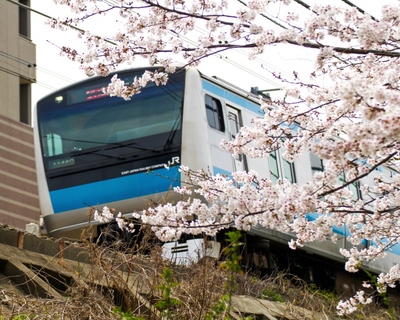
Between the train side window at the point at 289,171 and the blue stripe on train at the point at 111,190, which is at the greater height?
the train side window at the point at 289,171

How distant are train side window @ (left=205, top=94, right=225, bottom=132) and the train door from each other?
0.58 ft

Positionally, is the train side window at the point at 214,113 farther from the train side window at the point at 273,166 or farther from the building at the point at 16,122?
the building at the point at 16,122

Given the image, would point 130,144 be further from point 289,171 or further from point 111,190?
point 289,171

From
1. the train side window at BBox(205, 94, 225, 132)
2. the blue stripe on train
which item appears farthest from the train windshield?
the train side window at BBox(205, 94, 225, 132)

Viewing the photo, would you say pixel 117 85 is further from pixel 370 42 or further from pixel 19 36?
pixel 19 36

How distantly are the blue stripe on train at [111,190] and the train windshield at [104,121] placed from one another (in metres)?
0.33

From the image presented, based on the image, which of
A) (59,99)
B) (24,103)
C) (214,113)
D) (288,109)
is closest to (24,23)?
(24,103)

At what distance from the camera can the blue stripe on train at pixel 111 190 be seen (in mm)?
11125

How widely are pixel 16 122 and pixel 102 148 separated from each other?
35.9 m

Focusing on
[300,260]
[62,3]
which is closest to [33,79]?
[300,260]

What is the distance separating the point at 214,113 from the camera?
38.4ft


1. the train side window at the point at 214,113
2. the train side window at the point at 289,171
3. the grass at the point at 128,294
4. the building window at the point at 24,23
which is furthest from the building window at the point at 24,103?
the grass at the point at 128,294

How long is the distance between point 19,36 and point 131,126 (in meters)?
37.6

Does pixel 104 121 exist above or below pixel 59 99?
below
